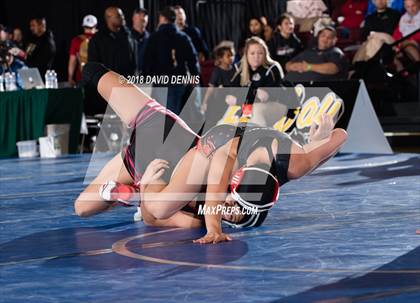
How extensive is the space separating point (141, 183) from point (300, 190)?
2416mm

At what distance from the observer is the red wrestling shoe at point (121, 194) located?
6.42m

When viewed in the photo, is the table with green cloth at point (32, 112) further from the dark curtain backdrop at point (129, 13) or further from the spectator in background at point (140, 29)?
the dark curtain backdrop at point (129, 13)

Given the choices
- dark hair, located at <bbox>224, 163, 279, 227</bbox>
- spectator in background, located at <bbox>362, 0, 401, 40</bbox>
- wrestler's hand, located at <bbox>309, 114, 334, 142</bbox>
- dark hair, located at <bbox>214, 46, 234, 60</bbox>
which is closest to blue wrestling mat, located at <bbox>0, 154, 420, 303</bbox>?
dark hair, located at <bbox>224, 163, 279, 227</bbox>

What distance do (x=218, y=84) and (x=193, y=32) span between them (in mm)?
2570

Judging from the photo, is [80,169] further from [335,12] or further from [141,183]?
[335,12]

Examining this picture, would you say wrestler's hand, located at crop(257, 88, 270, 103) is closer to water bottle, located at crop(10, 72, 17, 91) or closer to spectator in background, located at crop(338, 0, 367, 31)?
water bottle, located at crop(10, 72, 17, 91)

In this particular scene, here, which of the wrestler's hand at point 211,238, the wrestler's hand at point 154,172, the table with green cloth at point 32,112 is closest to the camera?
the wrestler's hand at point 211,238

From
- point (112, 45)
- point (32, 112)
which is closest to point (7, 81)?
point (32, 112)

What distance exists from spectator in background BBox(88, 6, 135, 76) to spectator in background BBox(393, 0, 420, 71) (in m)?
3.67

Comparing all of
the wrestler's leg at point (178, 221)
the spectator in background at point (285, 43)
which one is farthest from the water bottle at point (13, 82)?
the wrestler's leg at point (178, 221)

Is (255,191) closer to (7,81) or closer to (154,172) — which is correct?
(154,172)

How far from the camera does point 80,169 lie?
10570mm

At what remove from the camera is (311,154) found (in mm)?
6715

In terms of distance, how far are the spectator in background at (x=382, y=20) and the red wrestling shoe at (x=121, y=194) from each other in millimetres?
8062
